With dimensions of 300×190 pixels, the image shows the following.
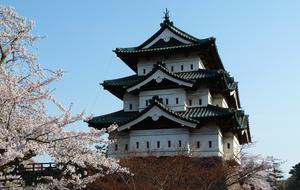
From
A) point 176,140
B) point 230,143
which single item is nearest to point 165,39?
point 176,140

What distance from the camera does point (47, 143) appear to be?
764 centimetres

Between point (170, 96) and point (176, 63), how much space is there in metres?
2.56

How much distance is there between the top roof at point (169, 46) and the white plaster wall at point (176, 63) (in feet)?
1.40

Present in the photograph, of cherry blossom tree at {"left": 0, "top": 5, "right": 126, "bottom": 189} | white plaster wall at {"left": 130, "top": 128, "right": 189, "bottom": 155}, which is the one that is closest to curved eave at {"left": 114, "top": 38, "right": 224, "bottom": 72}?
white plaster wall at {"left": 130, "top": 128, "right": 189, "bottom": 155}

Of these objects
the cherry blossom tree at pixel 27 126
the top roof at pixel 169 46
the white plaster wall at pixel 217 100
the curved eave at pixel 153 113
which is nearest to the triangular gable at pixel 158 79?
the curved eave at pixel 153 113

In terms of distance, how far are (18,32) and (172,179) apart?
12.0 metres

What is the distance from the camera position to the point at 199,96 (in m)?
24.7

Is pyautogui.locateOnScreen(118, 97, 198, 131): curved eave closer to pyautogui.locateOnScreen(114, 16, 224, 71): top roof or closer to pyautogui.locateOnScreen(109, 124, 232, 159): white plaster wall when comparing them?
pyautogui.locateOnScreen(109, 124, 232, 159): white plaster wall

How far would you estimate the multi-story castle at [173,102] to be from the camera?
2292 cm

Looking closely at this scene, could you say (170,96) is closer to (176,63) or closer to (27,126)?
(176,63)

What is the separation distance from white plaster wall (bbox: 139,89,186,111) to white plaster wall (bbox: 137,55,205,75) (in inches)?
70.8

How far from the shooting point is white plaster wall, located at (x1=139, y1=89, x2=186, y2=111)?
24.3 meters

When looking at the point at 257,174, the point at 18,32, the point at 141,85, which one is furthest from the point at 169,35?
the point at 18,32

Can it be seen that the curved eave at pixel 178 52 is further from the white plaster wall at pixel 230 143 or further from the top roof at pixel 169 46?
the white plaster wall at pixel 230 143
